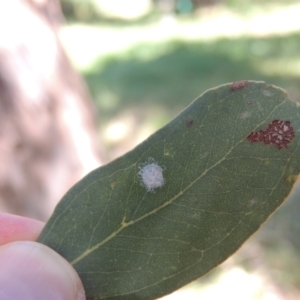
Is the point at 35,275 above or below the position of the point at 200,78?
above

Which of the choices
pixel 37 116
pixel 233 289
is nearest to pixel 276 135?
pixel 37 116

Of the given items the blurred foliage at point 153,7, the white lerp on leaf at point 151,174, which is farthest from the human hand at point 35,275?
the blurred foliage at point 153,7

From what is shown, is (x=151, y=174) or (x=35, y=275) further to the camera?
(x=35, y=275)

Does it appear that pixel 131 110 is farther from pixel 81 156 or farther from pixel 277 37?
pixel 277 37

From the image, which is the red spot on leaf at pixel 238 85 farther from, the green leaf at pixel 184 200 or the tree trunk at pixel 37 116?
the tree trunk at pixel 37 116

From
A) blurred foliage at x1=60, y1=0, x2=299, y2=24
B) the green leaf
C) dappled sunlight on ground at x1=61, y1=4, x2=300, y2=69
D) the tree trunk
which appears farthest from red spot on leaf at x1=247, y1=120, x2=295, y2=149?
blurred foliage at x1=60, y1=0, x2=299, y2=24

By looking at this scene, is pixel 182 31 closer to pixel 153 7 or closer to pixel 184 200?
pixel 153 7

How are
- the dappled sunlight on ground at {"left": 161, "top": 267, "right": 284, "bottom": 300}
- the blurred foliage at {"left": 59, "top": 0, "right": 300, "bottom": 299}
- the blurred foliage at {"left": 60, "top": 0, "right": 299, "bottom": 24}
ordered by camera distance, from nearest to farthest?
the dappled sunlight on ground at {"left": 161, "top": 267, "right": 284, "bottom": 300}, the blurred foliage at {"left": 59, "top": 0, "right": 300, "bottom": 299}, the blurred foliage at {"left": 60, "top": 0, "right": 299, "bottom": 24}

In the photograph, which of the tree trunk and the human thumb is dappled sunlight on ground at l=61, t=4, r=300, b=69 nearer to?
the tree trunk
